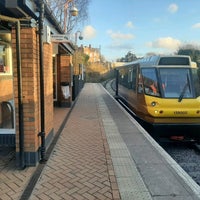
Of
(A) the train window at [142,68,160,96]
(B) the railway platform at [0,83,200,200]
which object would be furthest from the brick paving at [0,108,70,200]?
(A) the train window at [142,68,160,96]

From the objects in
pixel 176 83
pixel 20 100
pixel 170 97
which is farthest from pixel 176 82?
pixel 20 100

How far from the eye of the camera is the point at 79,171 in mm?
5379

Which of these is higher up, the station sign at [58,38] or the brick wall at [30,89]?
the station sign at [58,38]

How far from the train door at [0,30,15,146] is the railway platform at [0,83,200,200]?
1.06 meters

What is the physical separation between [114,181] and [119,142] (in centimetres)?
272

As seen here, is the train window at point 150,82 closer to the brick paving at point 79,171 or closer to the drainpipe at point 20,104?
the brick paving at point 79,171

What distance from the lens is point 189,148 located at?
9.53 meters

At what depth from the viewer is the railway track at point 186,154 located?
7.22 m

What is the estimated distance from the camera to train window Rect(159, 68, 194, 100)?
31.5 feet

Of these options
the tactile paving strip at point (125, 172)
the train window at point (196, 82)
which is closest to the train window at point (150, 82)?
the train window at point (196, 82)

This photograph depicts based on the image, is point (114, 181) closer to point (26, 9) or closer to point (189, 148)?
point (26, 9)

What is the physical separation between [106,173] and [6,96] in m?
2.96

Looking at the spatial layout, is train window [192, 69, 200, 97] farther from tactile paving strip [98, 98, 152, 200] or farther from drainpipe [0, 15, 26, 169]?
drainpipe [0, 15, 26, 169]

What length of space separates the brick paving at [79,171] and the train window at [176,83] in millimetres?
2777
